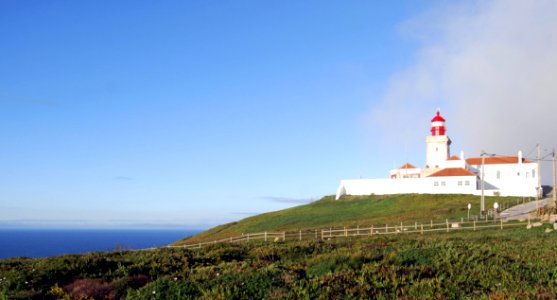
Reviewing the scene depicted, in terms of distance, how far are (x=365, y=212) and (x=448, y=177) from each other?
18806 mm

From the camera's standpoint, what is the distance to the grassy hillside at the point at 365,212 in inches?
2458

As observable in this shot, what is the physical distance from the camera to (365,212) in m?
74.4

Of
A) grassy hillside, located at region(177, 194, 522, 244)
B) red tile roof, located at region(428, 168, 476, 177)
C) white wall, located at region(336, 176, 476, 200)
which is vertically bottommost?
grassy hillside, located at region(177, 194, 522, 244)

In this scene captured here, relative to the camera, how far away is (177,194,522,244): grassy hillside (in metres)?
62.4

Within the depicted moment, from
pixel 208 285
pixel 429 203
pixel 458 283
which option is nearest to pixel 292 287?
pixel 208 285

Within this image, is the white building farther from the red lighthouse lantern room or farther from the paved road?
the paved road

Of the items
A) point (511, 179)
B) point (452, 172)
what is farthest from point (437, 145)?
point (511, 179)

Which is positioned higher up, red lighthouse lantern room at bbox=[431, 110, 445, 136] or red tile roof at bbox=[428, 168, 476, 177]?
red lighthouse lantern room at bbox=[431, 110, 445, 136]

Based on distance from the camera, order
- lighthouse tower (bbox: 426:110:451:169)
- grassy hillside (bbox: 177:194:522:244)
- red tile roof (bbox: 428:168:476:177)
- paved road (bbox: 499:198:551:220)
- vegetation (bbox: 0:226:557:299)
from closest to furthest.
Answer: vegetation (bbox: 0:226:557:299) → paved road (bbox: 499:198:551:220) → grassy hillside (bbox: 177:194:522:244) → red tile roof (bbox: 428:168:476:177) → lighthouse tower (bbox: 426:110:451:169)

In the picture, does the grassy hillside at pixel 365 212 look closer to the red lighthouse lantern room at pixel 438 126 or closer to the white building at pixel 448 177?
the white building at pixel 448 177

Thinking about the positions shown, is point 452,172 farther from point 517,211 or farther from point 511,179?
point 517,211

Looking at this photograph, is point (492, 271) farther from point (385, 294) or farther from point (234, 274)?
point (234, 274)

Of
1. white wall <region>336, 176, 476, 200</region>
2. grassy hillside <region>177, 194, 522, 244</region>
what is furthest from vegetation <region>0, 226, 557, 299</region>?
white wall <region>336, 176, 476, 200</region>

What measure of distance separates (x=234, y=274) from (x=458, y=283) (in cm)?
548
